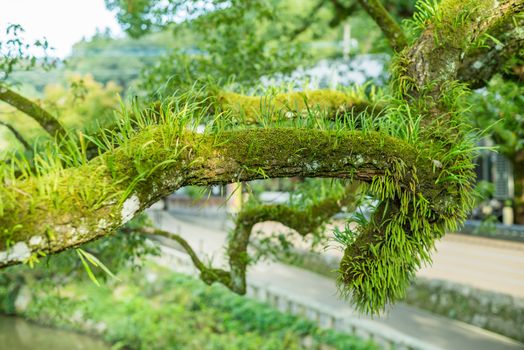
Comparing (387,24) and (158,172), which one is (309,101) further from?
(158,172)

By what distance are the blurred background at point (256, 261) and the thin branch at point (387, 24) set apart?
1.09 ft

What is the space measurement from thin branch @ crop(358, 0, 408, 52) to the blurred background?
33 centimetres

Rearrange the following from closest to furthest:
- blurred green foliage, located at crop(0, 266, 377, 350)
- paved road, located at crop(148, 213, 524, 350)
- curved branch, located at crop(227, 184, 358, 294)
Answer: curved branch, located at crop(227, 184, 358, 294), paved road, located at crop(148, 213, 524, 350), blurred green foliage, located at crop(0, 266, 377, 350)

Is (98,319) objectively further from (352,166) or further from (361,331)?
(352,166)

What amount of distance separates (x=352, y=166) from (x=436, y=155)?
0.36 m

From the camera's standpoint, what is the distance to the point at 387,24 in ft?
12.3

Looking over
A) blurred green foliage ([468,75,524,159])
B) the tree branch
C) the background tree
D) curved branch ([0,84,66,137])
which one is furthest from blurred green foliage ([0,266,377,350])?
the background tree

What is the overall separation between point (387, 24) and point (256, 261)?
199 cm

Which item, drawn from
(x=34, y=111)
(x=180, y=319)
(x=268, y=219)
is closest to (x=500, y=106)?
(x=268, y=219)

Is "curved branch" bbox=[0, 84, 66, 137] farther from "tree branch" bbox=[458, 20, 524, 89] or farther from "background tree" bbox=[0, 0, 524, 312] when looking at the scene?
"tree branch" bbox=[458, 20, 524, 89]

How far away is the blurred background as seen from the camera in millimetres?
4508

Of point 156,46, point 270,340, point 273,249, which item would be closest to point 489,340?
point 270,340

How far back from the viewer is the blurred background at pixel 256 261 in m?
4.51

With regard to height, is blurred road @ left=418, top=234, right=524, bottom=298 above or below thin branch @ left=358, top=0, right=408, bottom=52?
below
